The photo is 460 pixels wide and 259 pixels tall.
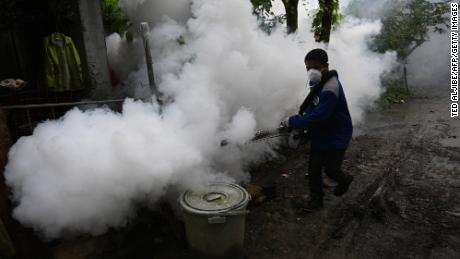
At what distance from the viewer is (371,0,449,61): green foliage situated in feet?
45.3

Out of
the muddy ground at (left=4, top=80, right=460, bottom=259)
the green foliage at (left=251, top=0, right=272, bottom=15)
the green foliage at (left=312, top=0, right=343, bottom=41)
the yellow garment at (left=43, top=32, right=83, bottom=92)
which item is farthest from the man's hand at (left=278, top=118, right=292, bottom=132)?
the green foliage at (left=312, top=0, right=343, bottom=41)

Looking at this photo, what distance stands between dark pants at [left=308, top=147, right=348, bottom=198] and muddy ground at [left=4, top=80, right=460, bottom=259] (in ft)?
1.54

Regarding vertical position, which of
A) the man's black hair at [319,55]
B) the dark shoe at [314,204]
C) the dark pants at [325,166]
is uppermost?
the man's black hair at [319,55]

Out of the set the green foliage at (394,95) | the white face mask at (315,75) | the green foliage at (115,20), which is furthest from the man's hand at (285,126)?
the green foliage at (394,95)

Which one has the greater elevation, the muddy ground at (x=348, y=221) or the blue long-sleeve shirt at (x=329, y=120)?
the blue long-sleeve shirt at (x=329, y=120)

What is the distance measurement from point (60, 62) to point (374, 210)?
5.62 m

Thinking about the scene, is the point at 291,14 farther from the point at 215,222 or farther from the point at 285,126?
the point at 215,222

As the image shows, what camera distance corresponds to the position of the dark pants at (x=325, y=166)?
15.4ft

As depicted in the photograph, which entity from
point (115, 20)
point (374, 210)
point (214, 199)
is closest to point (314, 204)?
point (374, 210)

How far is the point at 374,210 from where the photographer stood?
4992 millimetres

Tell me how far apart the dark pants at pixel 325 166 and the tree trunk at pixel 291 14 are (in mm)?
5622

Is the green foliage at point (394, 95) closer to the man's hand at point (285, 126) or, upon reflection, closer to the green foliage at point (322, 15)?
the green foliage at point (322, 15)

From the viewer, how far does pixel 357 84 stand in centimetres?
1155

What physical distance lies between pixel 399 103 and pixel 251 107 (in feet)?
27.8
